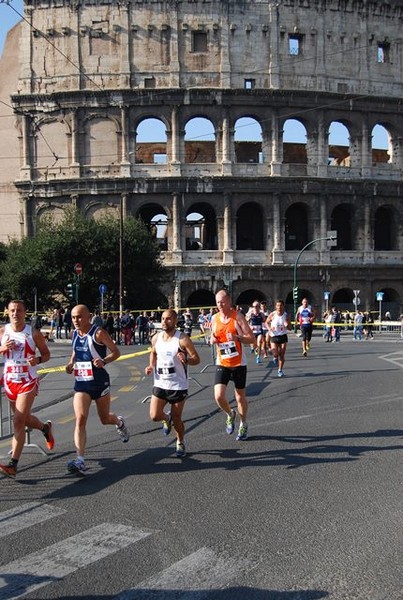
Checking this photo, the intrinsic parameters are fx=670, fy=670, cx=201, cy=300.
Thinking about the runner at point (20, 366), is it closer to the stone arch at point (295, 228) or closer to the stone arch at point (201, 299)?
the stone arch at point (201, 299)

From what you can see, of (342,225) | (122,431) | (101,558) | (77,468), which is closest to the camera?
(101,558)

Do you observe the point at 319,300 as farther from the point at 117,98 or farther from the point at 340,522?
the point at 340,522

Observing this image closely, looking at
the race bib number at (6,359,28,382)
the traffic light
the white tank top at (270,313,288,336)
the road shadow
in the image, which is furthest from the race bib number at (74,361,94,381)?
the traffic light

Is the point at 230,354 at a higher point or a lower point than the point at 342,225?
lower

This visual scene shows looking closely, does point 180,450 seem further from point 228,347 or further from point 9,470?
point 9,470

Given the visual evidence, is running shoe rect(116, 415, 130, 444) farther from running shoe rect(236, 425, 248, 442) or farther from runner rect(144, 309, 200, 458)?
running shoe rect(236, 425, 248, 442)

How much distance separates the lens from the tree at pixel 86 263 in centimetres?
3916

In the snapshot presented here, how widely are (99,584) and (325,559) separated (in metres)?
1.46

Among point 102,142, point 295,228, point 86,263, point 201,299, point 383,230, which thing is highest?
point 102,142

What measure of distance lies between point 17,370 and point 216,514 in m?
2.76

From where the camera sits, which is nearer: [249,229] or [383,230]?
[249,229]

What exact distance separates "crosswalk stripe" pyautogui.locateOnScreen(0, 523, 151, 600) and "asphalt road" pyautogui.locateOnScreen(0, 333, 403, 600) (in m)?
0.01

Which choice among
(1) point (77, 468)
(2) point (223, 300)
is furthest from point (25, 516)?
(2) point (223, 300)

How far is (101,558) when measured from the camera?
4.47 meters
